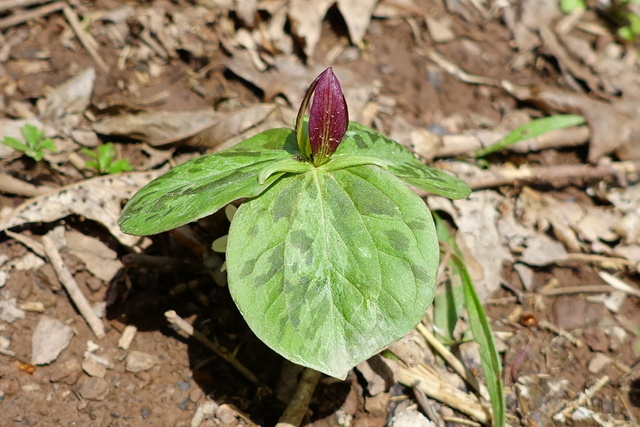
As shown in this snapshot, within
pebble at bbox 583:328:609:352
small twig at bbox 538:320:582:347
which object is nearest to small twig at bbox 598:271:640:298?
pebble at bbox 583:328:609:352

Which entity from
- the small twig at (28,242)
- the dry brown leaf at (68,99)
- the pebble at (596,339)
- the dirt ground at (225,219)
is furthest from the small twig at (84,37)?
the pebble at (596,339)

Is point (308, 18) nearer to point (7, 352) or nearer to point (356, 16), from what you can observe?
point (356, 16)

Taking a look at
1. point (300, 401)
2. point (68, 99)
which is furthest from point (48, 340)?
point (68, 99)

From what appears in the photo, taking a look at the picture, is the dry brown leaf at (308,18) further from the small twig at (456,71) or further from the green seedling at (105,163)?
the green seedling at (105,163)

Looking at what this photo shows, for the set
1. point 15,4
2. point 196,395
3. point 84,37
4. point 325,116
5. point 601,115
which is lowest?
point 196,395

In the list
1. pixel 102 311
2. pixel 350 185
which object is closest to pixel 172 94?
pixel 102 311

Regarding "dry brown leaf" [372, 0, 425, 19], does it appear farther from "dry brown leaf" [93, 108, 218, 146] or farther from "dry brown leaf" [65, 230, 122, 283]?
"dry brown leaf" [65, 230, 122, 283]

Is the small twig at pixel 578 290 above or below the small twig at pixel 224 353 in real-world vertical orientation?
below
